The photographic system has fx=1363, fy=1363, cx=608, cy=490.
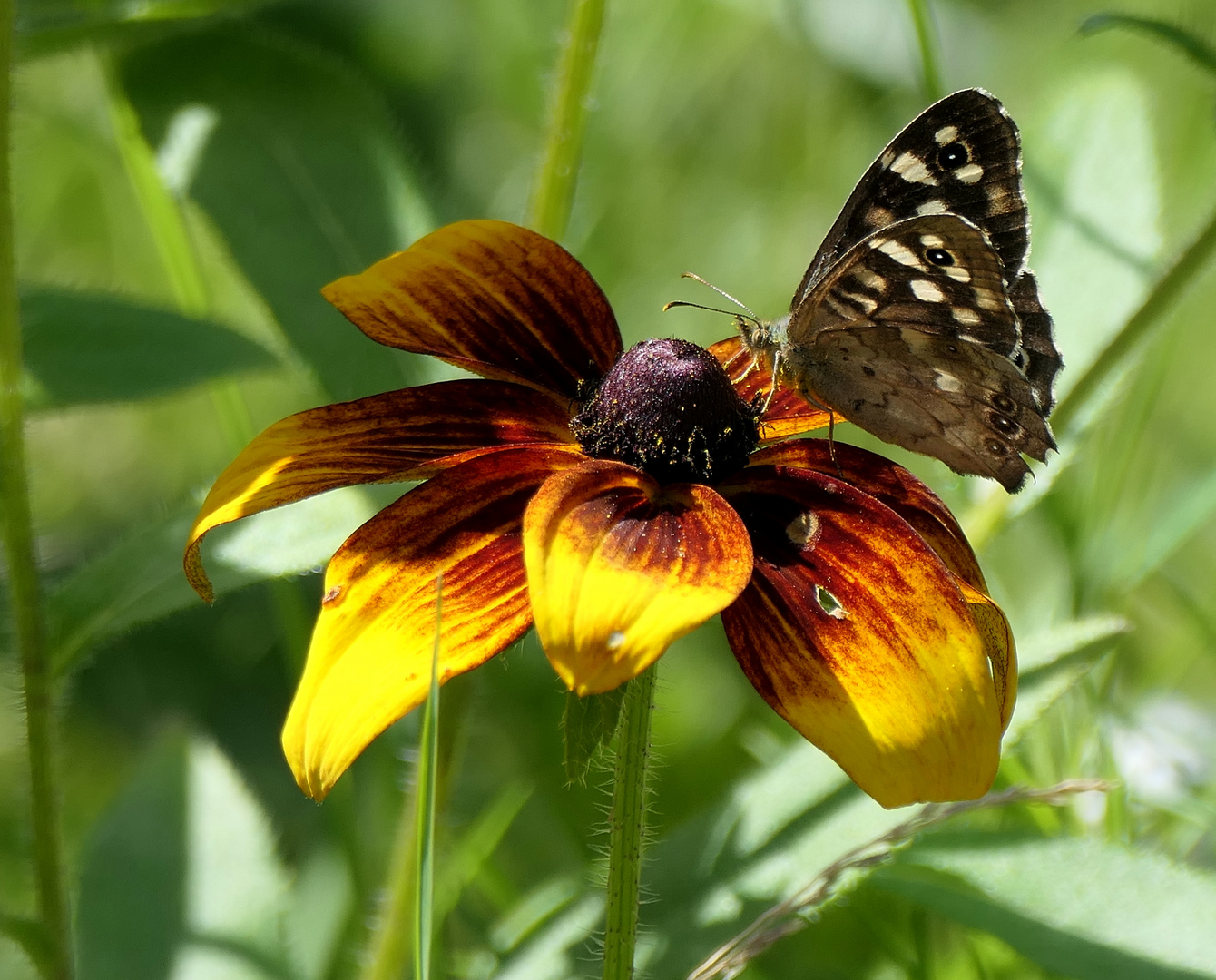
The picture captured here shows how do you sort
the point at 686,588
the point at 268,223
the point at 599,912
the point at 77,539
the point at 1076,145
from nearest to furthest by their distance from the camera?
the point at 686,588 → the point at 599,912 → the point at 268,223 → the point at 1076,145 → the point at 77,539

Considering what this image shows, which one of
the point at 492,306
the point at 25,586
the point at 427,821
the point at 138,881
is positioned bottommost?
the point at 138,881

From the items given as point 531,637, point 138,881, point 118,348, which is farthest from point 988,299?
point 531,637

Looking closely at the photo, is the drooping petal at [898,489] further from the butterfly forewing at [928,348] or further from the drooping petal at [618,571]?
the drooping petal at [618,571]

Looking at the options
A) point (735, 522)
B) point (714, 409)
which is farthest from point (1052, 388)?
point (735, 522)

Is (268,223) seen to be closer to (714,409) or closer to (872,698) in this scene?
(714,409)

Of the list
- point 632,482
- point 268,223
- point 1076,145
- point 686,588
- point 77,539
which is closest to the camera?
point 686,588

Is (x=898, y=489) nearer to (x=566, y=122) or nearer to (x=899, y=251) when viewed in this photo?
(x=899, y=251)

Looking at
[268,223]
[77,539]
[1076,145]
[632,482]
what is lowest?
[77,539]
